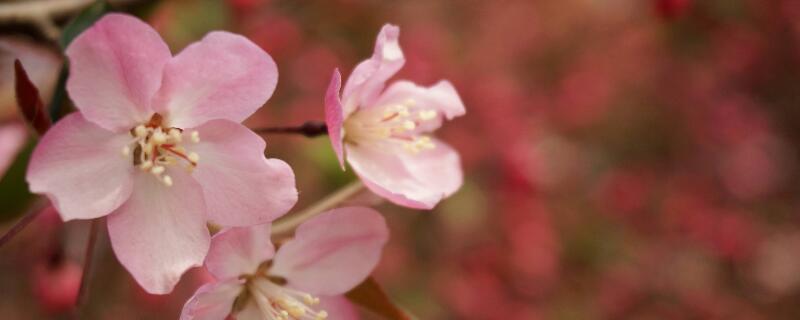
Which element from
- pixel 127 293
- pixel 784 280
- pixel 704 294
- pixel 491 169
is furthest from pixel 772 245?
pixel 127 293

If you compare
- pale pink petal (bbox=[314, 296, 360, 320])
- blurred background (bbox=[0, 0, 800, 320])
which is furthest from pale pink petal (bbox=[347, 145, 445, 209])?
blurred background (bbox=[0, 0, 800, 320])

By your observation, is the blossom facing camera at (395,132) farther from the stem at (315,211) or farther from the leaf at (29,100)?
the leaf at (29,100)

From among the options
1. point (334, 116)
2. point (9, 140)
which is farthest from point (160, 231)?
point (9, 140)

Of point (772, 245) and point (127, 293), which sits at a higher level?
point (772, 245)

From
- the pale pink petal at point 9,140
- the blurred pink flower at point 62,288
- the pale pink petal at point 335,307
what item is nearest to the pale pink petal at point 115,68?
the pale pink petal at point 335,307

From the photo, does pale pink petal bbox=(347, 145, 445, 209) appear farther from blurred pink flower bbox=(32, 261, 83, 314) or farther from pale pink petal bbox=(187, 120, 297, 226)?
blurred pink flower bbox=(32, 261, 83, 314)

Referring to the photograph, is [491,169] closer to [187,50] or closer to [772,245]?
[772,245]
